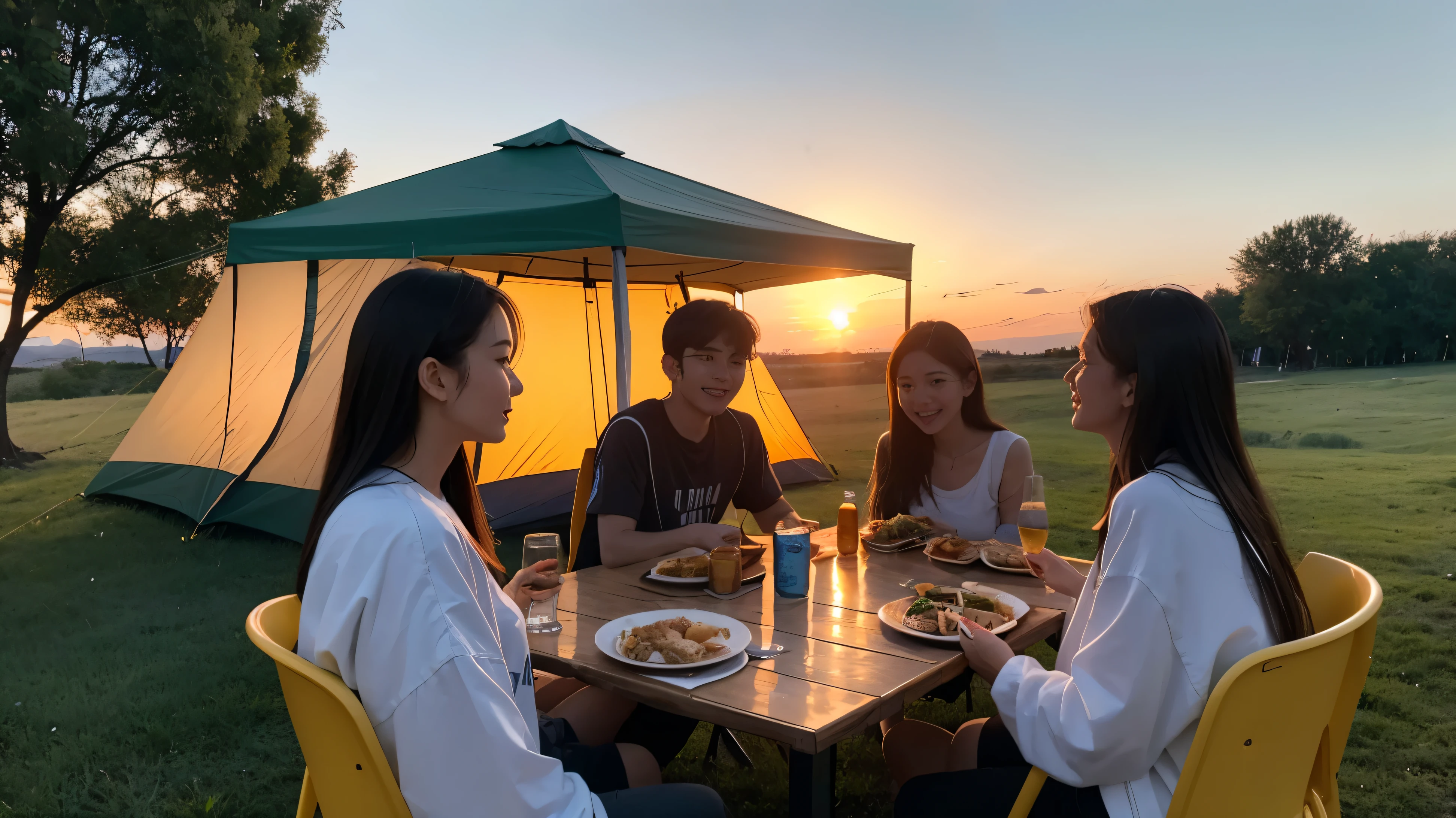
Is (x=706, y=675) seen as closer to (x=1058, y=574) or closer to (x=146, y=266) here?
(x=1058, y=574)

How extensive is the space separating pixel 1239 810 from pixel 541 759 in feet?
3.72

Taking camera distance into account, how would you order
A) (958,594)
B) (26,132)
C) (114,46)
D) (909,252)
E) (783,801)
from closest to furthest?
1. (958,594)
2. (783,801)
3. (909,252)
4. (26,132)
5. (114,46)

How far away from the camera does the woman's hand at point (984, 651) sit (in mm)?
1545

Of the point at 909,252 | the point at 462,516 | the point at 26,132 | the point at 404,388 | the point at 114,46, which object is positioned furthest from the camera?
the point at 114,46

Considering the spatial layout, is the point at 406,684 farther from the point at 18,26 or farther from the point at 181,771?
the point at 18,26

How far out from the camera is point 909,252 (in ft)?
19.3

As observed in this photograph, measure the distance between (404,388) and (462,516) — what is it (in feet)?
1.52

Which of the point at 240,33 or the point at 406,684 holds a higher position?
the point at 240,33

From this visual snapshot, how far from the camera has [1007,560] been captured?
2352 mm

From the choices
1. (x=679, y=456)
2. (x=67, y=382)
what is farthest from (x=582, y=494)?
(x=67, y=382)

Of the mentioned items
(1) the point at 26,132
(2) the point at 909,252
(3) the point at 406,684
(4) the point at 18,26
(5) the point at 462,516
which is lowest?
(3) the point at 406,684

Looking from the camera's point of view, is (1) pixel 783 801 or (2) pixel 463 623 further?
(1) pixel 783 801

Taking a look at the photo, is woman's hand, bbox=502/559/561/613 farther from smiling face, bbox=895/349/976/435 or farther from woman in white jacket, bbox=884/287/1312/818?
smiling face, bbox=895/349/976/435

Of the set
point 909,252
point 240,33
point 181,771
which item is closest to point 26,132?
point 240,33
